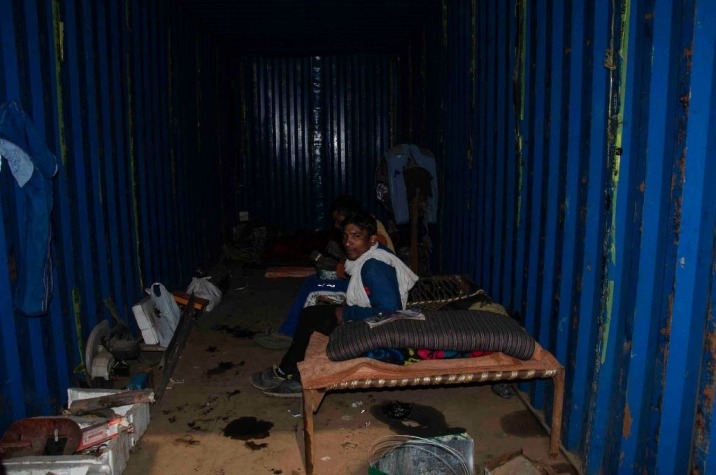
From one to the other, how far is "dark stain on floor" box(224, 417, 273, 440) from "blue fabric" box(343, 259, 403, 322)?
1043mm

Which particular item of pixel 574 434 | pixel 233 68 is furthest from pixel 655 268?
pixel 233 68

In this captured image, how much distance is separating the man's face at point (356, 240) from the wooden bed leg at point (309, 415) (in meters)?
1.08

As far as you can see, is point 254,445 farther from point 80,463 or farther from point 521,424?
point 521,424

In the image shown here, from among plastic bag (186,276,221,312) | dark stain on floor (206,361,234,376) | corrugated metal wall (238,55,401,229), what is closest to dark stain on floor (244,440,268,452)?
dark stain on floor (206,361,234,376)

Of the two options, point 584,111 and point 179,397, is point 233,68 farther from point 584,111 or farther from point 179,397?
point 584,111

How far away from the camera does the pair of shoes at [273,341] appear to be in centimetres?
557

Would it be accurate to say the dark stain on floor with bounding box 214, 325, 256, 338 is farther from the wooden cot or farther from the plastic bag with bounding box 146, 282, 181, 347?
the wooden cot

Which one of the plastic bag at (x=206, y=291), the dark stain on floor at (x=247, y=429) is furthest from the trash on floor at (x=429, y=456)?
the plastic bag at (x=206, y=291)

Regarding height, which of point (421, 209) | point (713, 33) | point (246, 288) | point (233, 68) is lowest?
point (246, 288)

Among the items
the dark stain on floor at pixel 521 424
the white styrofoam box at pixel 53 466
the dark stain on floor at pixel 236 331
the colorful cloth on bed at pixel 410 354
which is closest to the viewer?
the white styrofoam box at pixel 53 466

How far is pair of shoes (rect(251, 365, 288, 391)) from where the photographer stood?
4555 mm

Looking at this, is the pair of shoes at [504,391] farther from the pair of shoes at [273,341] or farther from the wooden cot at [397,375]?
the pair of shoes at [273,341]

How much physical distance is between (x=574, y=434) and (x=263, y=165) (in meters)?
8.67

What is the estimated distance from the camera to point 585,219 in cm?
325
